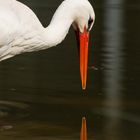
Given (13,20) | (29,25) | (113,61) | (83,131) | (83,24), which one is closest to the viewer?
(83,131)

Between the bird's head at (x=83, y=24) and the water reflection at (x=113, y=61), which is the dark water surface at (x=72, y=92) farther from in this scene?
the bird's head at (x=83, y=24)

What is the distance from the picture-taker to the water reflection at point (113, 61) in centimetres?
1062

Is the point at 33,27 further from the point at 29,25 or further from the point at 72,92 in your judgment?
the point at 72,92

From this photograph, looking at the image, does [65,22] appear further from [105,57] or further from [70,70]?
[105,57]

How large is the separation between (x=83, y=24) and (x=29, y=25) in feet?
3.10

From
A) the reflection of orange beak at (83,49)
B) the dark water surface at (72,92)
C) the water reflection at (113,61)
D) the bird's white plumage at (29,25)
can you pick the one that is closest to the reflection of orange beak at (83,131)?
the dark water surface at (72,92)

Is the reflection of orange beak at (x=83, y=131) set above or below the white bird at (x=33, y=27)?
below

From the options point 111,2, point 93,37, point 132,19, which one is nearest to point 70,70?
point 93,37

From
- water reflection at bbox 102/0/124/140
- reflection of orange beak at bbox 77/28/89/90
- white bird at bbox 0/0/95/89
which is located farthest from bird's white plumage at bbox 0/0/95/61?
water reflection at bbox 102/0/124/140

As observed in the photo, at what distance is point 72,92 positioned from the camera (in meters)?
11.8

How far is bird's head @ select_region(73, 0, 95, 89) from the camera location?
438 inches

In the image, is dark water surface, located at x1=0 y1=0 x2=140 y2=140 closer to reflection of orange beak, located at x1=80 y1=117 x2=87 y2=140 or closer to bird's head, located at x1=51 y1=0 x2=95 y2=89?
reflection of orange beak, located at x1=80 y1=117 x2=87 y2=140

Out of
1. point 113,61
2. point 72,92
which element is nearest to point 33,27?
point 72,92

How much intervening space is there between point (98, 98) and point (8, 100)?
3.84 feet
